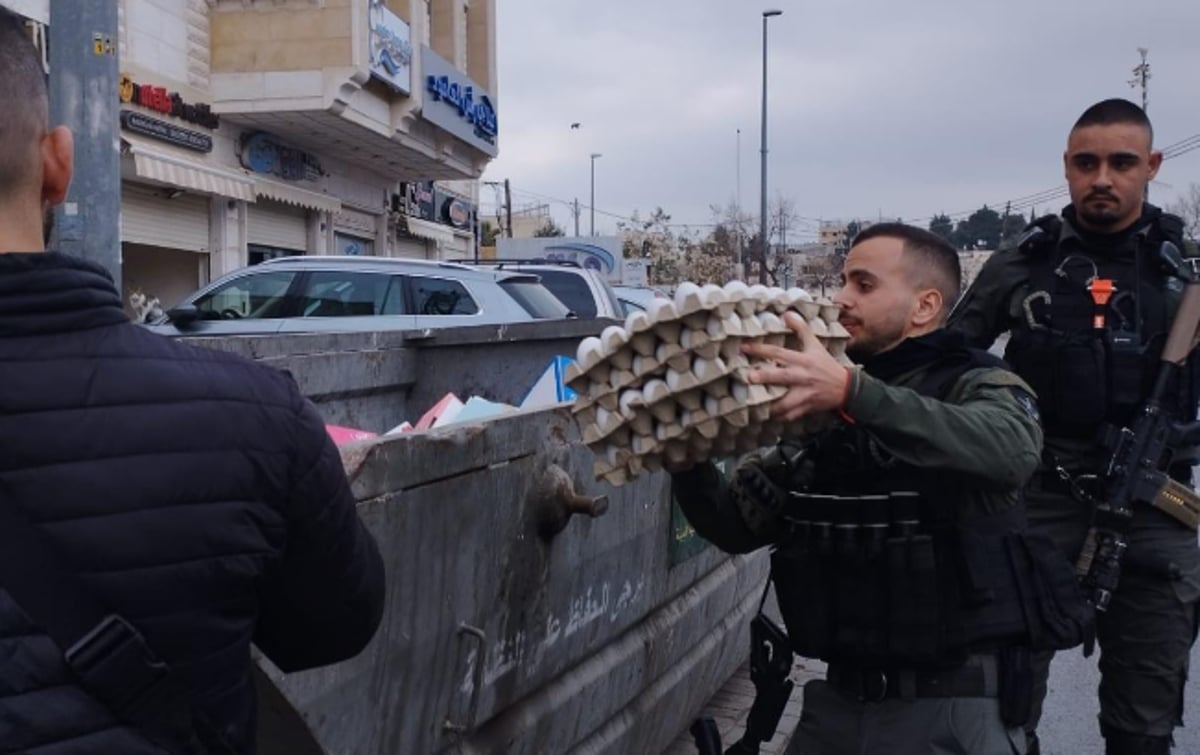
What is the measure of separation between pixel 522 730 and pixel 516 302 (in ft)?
22.9

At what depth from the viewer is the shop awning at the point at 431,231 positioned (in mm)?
27934

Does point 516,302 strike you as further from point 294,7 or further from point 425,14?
point 425,14

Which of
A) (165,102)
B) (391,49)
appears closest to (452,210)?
(391,49)

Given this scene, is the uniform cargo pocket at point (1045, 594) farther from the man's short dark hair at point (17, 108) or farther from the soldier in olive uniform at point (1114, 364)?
the man's short dark hair at point (17, 108)

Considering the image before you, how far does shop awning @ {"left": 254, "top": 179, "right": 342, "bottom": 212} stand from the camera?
19594mm

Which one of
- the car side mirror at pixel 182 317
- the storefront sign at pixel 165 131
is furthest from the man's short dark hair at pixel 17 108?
the storefront sign at pixel 165 131

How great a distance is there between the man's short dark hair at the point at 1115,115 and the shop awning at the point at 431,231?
24783mm

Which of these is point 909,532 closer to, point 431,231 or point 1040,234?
point 1040,234

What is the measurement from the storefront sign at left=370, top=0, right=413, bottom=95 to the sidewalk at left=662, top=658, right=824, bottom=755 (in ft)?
55.7

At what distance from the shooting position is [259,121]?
19.2m

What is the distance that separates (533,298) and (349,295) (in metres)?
1.69

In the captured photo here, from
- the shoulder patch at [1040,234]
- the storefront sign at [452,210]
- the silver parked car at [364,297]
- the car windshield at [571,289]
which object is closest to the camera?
the shoulder patch at [1040,234]

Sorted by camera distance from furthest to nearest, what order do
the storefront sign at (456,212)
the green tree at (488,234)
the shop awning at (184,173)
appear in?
the green tree at (488,234) → the storefront sign at (456,212) → the shop awning at (184,173)

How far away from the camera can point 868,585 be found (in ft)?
7.39
